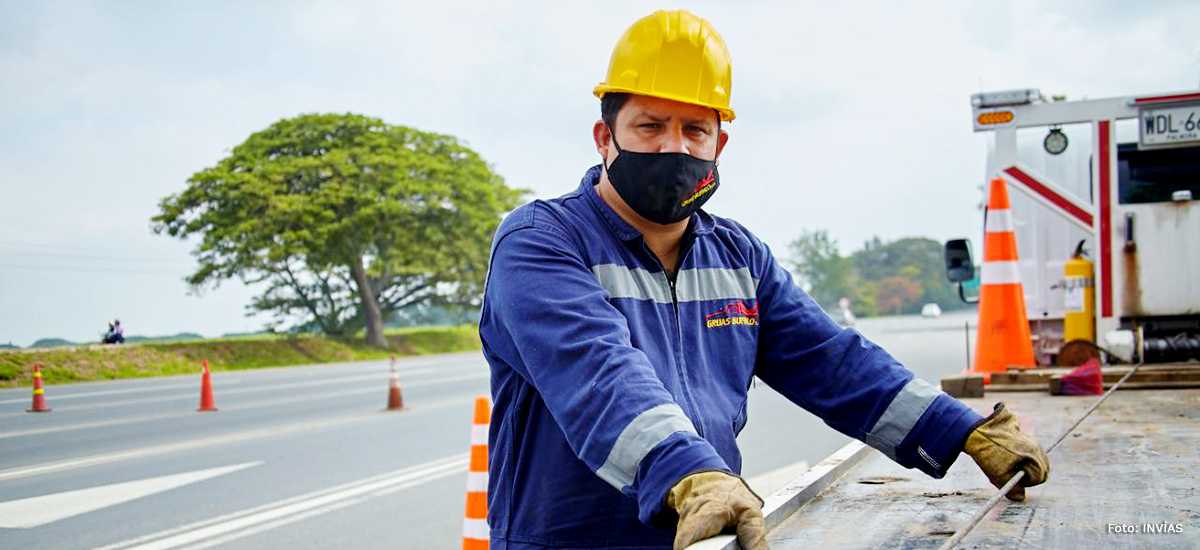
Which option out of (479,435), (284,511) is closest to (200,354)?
(284,511)

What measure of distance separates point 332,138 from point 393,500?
33472 mm

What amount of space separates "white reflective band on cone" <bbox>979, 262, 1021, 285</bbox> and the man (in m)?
4.57

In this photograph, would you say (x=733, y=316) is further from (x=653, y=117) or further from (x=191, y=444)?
(x=191, y=444)

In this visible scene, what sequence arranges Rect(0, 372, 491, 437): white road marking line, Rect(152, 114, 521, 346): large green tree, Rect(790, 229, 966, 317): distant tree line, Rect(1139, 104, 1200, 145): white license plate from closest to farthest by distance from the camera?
Rect(1139, 104, 1200, 145): white license plate
Rect(0, 372, 491, 437): white road marking line
Rect(152, 114, 521, 346): large green tree
Rect(790, 229, 966, 317): distant tree line

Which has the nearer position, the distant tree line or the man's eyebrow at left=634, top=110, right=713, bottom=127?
the man's eyebrow at left=634, top=110, right=713, bottom=127

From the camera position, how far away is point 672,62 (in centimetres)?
234

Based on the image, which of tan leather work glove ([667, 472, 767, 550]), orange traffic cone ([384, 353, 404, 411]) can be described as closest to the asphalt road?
orange traffic cone ([384, 353, 404, 411])

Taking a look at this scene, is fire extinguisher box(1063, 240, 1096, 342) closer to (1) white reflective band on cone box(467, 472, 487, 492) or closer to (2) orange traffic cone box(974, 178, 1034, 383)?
(2) orange traffic cone box(974, 178, 1034, 383)

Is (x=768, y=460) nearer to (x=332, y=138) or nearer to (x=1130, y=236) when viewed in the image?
(x=1130, y=236)

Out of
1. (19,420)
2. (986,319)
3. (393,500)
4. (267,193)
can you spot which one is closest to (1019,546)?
(986,319)

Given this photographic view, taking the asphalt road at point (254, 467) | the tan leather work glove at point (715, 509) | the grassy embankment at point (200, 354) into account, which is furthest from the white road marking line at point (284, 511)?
the grassy embankment at point (200, 354)

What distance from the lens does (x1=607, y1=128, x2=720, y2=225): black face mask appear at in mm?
2432

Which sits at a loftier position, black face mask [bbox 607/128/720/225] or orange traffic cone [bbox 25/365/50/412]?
black face mask [bbox 607/128/720/225]

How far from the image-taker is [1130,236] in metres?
5.89
